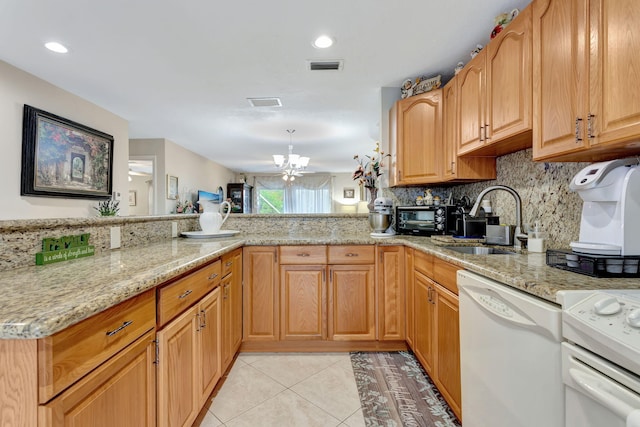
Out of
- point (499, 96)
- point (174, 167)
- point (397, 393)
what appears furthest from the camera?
point (174, 167)

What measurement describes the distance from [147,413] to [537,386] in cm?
125

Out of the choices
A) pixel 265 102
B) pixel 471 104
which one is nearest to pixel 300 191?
pixel 265 102

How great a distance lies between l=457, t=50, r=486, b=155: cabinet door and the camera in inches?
72.9

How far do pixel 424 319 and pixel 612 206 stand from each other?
1.13m

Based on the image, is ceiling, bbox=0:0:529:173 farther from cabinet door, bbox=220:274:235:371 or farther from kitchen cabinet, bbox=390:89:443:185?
cabinet door, bbox=220:274:235:371

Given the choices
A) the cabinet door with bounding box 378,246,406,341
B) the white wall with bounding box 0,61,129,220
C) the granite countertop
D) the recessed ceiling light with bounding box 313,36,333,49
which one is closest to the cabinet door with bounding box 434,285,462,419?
the granite countertop

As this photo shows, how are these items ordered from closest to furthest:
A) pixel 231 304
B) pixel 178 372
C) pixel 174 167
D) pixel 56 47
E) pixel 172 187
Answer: pixel 178 372 < pixel 231 304 < pixel 56 47 < pixel 172 187 < pixel 174 167

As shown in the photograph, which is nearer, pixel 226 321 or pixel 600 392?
pixel 600 392

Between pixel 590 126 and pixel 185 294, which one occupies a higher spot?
pixel 590 126

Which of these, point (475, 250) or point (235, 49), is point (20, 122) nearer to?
point (235, 49)

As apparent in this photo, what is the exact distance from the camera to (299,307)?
2275mm

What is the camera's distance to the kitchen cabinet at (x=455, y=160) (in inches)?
85.7

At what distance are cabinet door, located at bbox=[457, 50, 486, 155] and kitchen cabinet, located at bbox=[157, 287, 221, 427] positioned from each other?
6.03 ft

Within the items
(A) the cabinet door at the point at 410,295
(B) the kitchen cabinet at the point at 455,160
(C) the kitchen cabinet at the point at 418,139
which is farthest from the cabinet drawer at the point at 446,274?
(C) the kitchen cabinet at the point at 418,139
